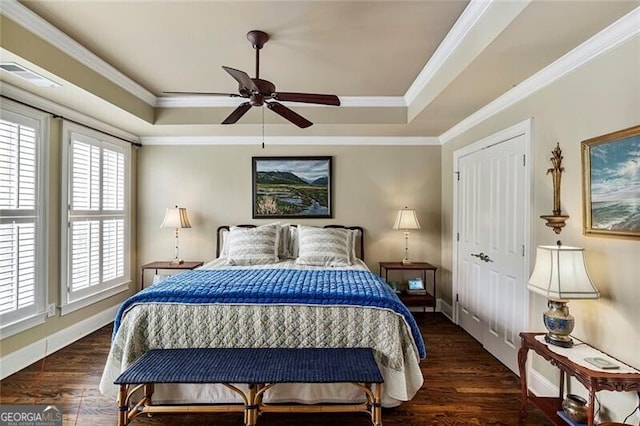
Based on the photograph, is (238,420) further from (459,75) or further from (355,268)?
(459,75)

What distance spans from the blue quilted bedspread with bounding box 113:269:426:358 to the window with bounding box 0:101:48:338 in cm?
121

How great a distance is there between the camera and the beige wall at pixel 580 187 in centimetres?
178

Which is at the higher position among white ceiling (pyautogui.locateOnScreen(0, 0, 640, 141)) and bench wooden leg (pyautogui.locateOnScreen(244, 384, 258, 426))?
white ceiling (pyautogui.locateOnScreen(0, 0, 640, 141))

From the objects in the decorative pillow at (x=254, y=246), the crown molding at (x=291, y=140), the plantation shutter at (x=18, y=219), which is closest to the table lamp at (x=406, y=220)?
the crown molding at (x=291, y=140)

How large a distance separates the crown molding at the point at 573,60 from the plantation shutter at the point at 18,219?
13.8 feet

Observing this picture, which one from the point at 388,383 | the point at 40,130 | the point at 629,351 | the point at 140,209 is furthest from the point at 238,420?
the point at 140,209

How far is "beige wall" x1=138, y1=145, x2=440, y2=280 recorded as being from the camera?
15.0 feet

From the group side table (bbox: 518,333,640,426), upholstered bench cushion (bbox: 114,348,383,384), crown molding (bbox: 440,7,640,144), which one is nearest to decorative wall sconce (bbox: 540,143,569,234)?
crown molding (bbox: 440,7,640,144)

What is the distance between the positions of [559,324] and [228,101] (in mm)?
3690

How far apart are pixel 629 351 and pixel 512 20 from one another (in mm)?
1880

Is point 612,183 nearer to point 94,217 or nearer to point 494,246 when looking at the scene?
point 494,246

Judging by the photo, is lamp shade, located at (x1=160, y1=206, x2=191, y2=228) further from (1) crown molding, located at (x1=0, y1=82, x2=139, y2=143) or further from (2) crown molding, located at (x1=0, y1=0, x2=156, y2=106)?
(2) crown molding, located at (x1=0, y1=0, x2=156, y2=106)

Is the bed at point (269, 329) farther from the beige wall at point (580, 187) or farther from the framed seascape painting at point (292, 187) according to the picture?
the framed seascape painting at point (292, 187)

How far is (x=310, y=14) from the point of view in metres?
2.23
